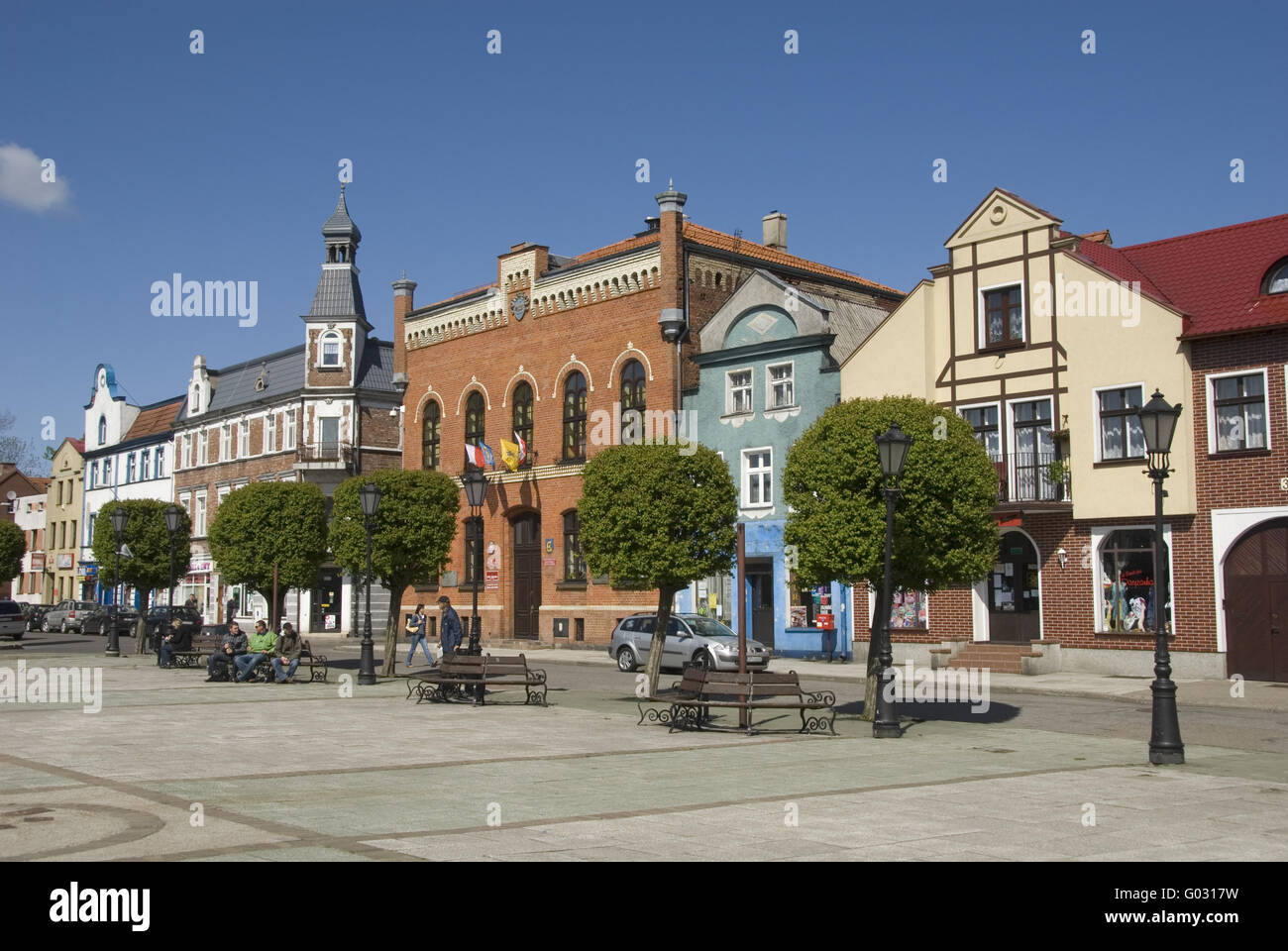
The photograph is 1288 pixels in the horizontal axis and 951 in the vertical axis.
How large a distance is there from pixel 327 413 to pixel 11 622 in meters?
15.0

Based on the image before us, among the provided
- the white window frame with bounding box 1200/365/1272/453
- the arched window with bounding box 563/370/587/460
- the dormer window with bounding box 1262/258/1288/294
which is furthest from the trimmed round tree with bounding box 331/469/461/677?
the dormer window with bounding box 1262/258/1288/294

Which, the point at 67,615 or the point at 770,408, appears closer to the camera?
the point at 770,408

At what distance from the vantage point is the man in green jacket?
25641 millimetres

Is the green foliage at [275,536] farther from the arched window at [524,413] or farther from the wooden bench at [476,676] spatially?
the arched window at [524,413]

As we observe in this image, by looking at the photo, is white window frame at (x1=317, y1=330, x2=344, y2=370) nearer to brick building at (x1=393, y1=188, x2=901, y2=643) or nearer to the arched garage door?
brick building at (x1=393, y1=188, x2=901, y2=643)

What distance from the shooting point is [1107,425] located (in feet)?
95.3

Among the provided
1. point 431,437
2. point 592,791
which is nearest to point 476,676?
point 592,791

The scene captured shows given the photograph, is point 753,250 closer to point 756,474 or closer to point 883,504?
point 756,474

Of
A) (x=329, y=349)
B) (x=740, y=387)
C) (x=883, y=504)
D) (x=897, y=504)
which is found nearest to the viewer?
(x=883, y=504)

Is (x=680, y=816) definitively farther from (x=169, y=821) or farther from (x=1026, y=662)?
(x=1026, y=662)

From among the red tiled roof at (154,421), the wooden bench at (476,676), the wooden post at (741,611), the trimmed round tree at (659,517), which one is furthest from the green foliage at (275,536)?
the red tiled roof at (154,421)

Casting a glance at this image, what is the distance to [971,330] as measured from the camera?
31.7 m

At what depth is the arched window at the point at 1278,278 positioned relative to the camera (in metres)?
27.0

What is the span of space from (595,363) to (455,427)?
848 centimetres
